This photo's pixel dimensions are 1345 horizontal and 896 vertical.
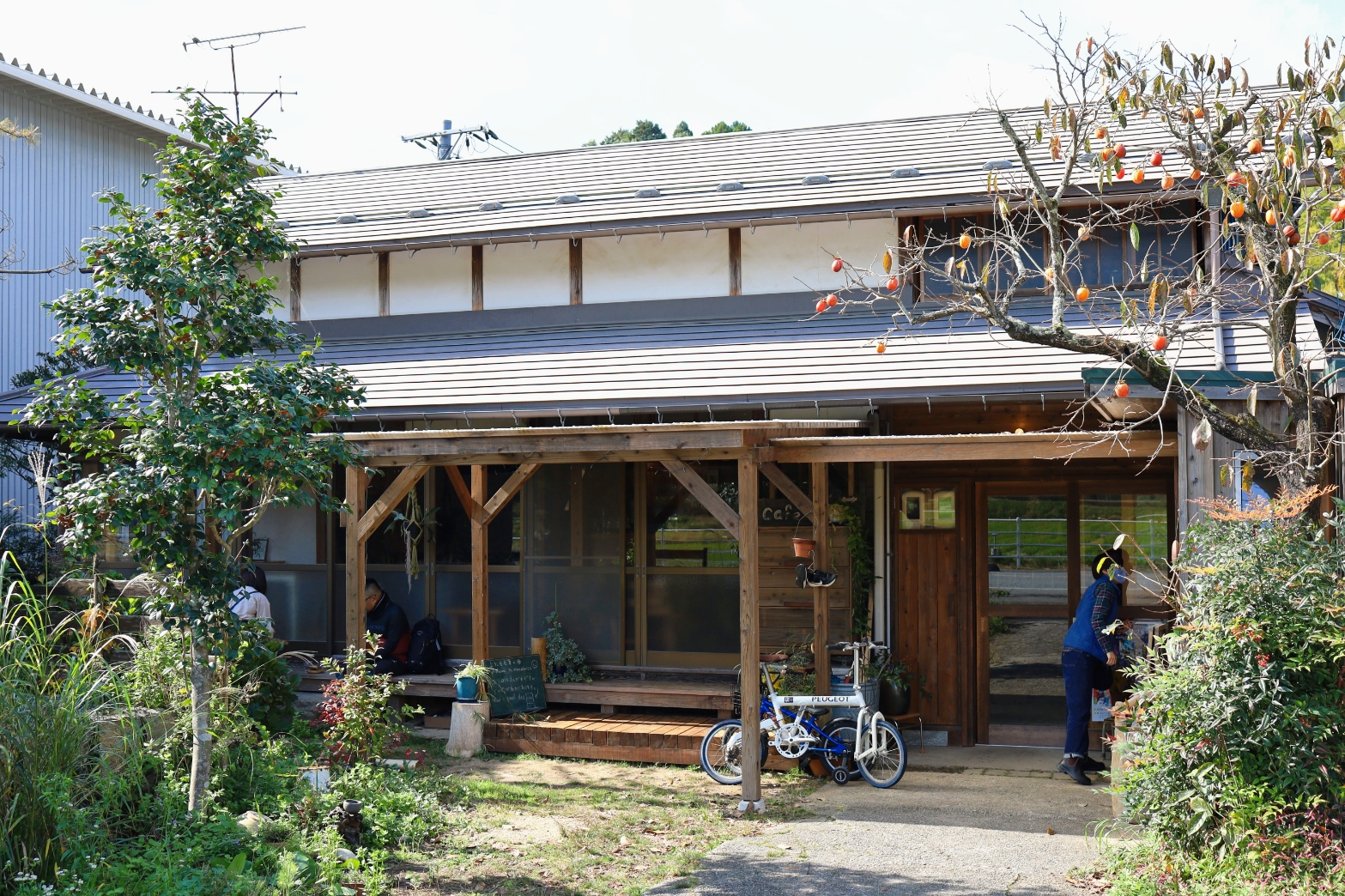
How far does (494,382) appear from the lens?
35.3 ft

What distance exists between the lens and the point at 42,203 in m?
16.4

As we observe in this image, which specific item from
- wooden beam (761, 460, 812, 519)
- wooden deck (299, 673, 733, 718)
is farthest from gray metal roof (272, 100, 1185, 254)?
wooden deck (299, 673, 733, 718)

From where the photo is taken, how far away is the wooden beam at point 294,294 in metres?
12.7

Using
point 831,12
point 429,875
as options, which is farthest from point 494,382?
point 429,875

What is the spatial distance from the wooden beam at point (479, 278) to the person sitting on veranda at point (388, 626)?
10.1 ft

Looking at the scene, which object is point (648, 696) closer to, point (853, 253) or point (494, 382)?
point (494, 382)

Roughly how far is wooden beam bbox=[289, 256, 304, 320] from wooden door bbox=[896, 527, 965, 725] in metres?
6.99

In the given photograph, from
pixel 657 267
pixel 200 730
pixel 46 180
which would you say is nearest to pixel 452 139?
pixel 46 180

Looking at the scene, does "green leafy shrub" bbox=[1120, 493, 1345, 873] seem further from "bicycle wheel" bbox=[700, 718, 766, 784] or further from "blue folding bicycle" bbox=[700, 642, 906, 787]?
"bicycle wheel" bbox=[700, 718, 766, 784]

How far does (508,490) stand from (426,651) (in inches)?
91.2

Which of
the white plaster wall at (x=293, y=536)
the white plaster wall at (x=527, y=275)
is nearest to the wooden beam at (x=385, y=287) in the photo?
the white plaster wall at (x=527, y=275)

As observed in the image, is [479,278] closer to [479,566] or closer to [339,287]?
[339,287]

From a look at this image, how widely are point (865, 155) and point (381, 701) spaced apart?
744 centimetres

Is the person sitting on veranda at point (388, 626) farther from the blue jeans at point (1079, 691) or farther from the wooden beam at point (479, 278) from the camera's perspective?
the blue jeans at point (1079, 691)
